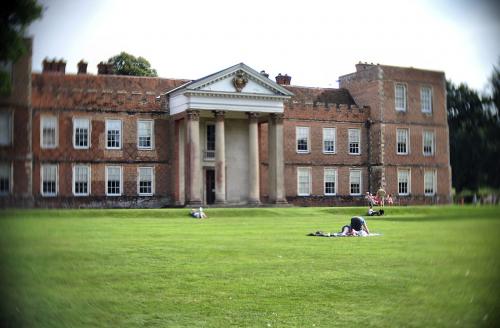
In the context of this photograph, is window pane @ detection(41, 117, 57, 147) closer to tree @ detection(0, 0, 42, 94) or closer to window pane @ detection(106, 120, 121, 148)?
tree @ detection(0, 0, 42, 94)

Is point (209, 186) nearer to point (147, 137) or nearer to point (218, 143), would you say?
point (218, 143)

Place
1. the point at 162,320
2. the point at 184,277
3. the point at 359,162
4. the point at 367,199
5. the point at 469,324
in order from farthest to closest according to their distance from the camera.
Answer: the point at 184,277 < the point at 162,320 < the point at 359,162 < the point at 367,199 < the point at 469,324

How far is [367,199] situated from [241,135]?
2.78 meters

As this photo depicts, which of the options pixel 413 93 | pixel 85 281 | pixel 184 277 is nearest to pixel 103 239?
pixel 85 281

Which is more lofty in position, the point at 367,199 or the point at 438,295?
the point at 367,199

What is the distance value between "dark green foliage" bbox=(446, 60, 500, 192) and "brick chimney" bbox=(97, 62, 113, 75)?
137 centimetres

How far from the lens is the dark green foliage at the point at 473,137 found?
2.16 meters

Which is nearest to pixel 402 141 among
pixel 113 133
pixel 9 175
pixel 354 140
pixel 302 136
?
pixel 354 140

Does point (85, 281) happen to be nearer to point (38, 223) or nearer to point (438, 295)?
point (38, 223)

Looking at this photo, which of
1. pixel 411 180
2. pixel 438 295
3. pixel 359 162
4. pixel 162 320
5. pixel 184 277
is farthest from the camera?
pixel 184 277

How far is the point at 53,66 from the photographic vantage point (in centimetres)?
227

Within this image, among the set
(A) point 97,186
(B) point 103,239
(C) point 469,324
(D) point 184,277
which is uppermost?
(A) point 97,186

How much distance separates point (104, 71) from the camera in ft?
8.92

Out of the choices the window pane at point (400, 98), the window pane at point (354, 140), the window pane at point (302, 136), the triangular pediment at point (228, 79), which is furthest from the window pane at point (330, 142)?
the window pane at point (400, 98)
